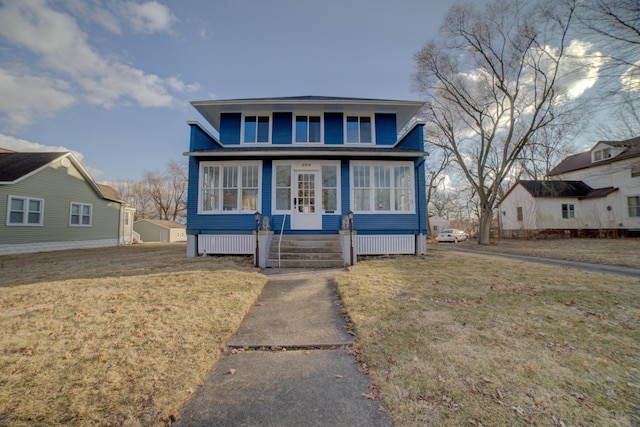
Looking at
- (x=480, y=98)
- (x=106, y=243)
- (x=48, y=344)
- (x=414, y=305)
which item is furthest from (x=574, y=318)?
(x=106, y=243)

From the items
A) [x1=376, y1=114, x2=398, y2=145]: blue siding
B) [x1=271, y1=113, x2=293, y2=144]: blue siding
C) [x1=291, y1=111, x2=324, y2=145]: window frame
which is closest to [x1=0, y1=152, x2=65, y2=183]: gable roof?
[x1=271, y1=113, x2=293, y2=144]: blue siding

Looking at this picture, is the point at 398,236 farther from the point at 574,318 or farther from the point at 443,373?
the point at 443,373

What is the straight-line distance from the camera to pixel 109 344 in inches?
126

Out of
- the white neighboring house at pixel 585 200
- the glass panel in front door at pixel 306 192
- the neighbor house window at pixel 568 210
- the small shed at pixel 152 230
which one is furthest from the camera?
the small shed at pixel 152 230

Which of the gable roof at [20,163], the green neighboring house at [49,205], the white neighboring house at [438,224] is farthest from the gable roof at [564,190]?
the gable roof at [20,163]

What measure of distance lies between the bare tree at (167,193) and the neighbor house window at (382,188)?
4351 centimetres

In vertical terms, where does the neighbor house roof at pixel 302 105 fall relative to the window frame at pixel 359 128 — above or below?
above

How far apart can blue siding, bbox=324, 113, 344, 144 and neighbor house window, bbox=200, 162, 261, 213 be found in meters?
3.45

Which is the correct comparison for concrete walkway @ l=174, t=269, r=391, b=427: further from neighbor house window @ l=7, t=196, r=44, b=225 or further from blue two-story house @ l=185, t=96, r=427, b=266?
neighbor house window @ l=7, t=196, r=44, b=225

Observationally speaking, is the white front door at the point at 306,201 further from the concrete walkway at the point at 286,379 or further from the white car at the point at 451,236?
the white car at the point at 451,236

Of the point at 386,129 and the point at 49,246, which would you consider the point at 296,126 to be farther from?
the point at 49,246

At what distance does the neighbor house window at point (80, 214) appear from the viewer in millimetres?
17312

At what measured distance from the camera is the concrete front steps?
8516 mm

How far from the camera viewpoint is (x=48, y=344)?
10.4 ft
